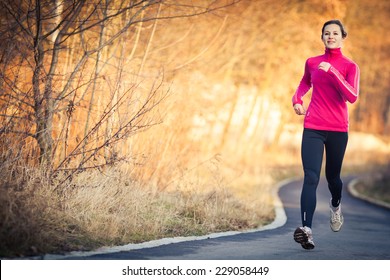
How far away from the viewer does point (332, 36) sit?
277 inches

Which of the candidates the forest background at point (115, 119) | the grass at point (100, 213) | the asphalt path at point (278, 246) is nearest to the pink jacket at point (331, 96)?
the asphalt path at point (278, 246)

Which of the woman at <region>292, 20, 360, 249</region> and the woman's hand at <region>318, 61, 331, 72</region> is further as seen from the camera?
the woman at <region>292, 20, 360, 249</region>

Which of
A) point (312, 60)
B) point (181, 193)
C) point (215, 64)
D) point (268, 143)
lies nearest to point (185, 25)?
point (215, 64)

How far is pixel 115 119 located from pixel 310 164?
149 inches

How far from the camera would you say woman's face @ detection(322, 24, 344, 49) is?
7.04 metres

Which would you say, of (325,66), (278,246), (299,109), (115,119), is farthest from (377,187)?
(325,66)

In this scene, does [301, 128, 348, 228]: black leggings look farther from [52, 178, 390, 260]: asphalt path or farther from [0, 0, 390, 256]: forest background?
[0, 0, 390, 256]: forest background

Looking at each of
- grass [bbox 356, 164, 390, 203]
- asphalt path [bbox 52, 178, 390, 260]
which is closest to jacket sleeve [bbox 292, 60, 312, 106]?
asphalt path [bbox 52, 178, 390, 260]

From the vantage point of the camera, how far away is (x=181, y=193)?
10.3 meters

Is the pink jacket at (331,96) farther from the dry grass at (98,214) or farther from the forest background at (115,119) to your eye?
the dry grass at (98,214)

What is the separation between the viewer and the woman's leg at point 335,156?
7.21 meters

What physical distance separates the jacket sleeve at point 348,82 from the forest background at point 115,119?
81.7 inches

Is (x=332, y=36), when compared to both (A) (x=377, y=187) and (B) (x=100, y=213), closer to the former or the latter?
(B) (x=100, y=213)

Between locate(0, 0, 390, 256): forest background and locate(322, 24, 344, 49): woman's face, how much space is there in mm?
2012
